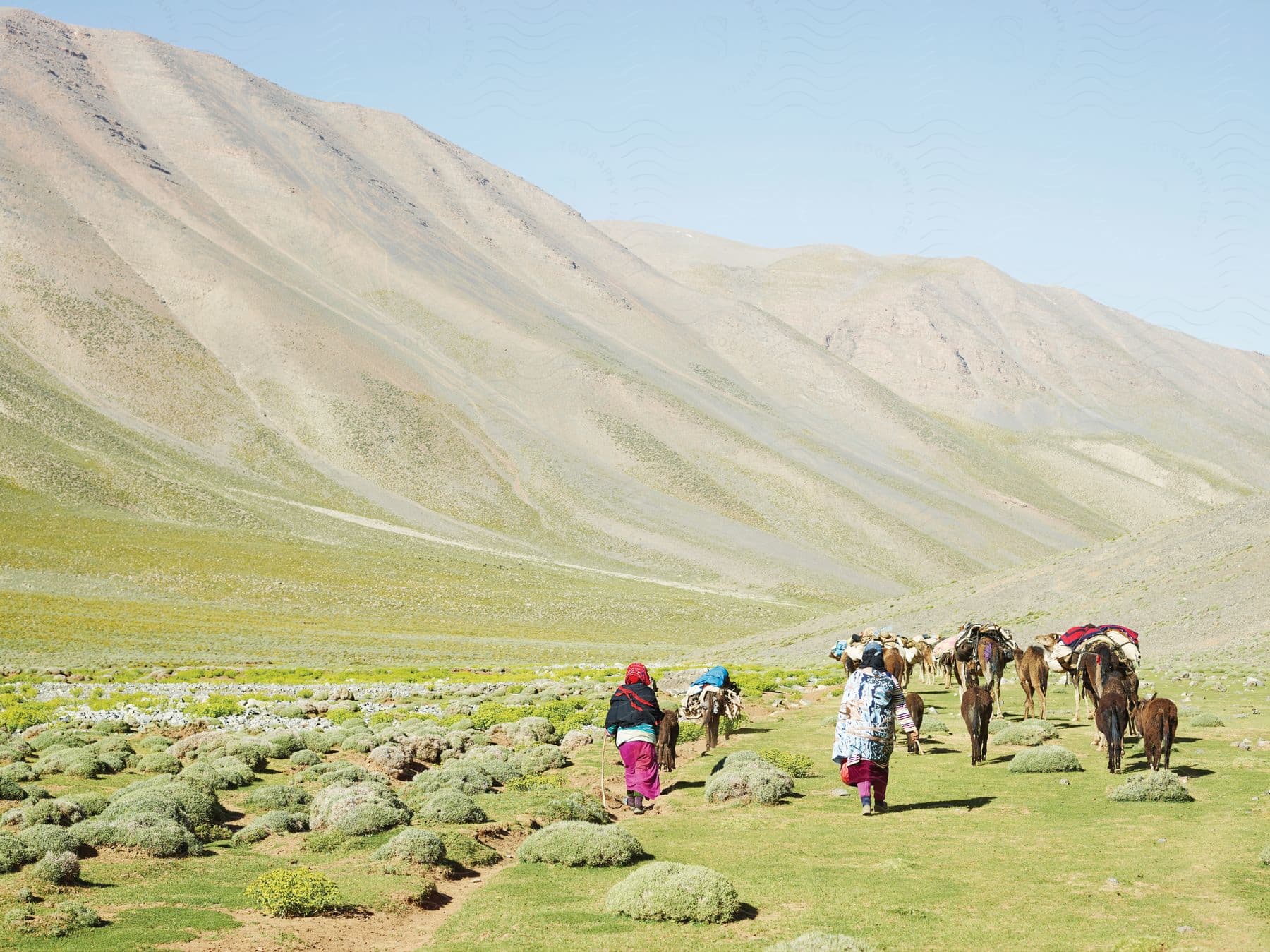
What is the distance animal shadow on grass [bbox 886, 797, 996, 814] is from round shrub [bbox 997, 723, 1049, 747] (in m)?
5.24

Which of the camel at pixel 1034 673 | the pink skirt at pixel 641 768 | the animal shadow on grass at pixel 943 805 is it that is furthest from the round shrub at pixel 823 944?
the camel at pixel 1034 673

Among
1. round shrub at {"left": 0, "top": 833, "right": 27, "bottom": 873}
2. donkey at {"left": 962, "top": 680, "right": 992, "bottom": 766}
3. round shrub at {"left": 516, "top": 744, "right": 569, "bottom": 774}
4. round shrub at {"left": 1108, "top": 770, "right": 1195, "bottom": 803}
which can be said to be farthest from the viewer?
round shrub at {"left": 516, "top": 744, "right": 569, "bottom": 774}

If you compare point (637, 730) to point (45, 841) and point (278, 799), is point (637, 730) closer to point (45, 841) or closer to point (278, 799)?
point (278, 799)

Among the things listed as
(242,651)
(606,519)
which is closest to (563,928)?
(242,651)

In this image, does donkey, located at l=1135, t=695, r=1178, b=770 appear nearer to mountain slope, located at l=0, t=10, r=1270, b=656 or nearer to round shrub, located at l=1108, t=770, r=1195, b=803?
round shrub, located at l=1108, t=770, r=1195, b=803

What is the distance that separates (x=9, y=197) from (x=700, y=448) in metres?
121

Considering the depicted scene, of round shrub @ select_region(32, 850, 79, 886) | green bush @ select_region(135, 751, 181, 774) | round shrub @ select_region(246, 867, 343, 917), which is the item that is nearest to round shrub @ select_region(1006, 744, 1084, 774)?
round shrub @ select_region(246, 867, 343, 917)

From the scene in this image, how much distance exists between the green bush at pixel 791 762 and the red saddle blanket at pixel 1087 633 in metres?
6.30

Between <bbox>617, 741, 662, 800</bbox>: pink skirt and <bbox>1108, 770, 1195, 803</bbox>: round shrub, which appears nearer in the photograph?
<bbox>1108, 770, 1195, 803</bbox>: round shrub

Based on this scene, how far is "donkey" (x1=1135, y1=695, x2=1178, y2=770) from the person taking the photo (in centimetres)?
1648

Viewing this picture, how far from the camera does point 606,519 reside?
160 metres

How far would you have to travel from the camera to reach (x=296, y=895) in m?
12.2

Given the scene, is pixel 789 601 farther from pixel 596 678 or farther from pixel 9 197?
pixel 9 197

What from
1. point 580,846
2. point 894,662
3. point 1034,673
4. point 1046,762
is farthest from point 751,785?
point 1034,673
